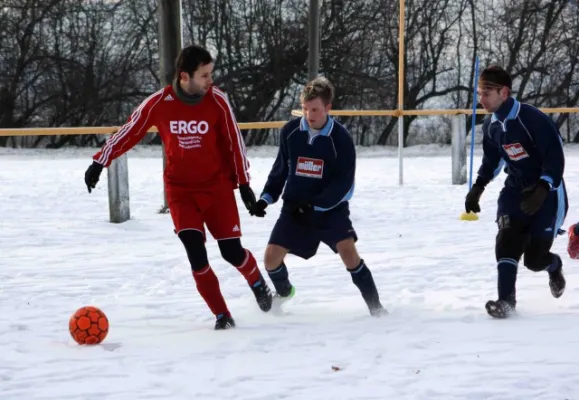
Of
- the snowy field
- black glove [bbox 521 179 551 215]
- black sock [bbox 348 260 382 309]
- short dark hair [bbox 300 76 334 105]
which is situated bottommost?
the snowy field

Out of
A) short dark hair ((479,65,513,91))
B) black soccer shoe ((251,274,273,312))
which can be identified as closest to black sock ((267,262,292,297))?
black soccer shoe ((251,274,273,312))

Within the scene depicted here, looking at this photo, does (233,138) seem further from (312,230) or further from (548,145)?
(548,145)

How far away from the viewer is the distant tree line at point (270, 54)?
20812 millimetres

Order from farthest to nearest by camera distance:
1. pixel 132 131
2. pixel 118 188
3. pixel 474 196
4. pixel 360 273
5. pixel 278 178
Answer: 1. pixel 118 188
2. pixel 474 196
3. pixel 278 178
4. pixel 360 273
5. pixel 132 131

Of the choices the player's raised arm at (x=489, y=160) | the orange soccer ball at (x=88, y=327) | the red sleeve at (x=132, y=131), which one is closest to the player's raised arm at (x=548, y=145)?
the player's raised arm at (x=489, y=160)

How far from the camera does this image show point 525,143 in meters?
4.64

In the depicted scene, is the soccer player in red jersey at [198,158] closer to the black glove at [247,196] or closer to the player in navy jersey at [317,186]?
the black glove at [247,196]

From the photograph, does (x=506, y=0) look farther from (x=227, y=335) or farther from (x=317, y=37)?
(x=227, y=335)

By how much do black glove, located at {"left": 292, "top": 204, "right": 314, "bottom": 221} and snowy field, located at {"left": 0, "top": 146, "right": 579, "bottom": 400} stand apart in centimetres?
59

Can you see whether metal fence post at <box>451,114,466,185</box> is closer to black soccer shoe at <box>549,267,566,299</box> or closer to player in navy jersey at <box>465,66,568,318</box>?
black soccer shoe at <box>549,267,566,299</box>

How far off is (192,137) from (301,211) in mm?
731

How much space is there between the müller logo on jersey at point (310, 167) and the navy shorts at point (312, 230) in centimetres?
21

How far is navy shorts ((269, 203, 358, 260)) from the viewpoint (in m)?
4.69

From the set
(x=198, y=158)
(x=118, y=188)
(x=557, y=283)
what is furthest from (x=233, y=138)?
(x=118, y=188)
